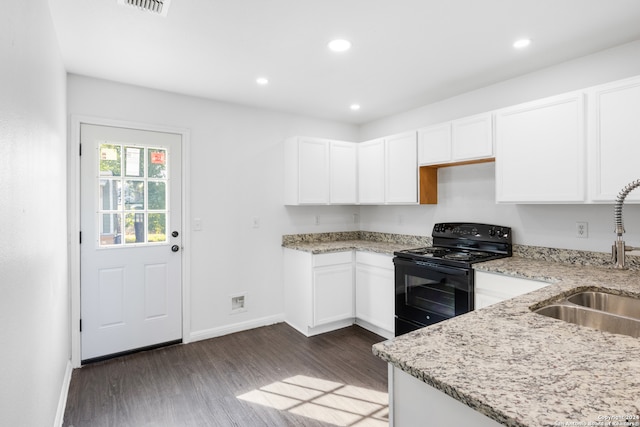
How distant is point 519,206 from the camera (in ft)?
9.53

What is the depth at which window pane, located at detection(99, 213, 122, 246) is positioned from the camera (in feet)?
9.70

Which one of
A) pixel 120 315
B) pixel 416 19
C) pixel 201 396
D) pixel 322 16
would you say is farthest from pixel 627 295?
pixel 120 315

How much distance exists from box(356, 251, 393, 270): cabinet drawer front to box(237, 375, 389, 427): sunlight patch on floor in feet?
4.04

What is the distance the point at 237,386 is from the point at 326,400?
0.69 m

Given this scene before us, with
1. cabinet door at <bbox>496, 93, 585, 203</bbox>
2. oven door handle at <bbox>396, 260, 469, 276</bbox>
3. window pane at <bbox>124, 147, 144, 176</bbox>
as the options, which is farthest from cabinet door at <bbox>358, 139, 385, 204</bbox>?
window pane at <bbox>124, 147, 144, 176</bbox>

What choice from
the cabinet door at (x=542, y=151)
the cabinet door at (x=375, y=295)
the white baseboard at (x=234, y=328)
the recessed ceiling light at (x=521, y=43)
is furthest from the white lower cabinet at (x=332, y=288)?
the recessed ceiling light at (x=521, y=43)

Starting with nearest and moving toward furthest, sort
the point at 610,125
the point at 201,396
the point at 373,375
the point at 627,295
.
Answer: the point at 627,295
the point at 610,125
the point at 201,396
the point at 373,375

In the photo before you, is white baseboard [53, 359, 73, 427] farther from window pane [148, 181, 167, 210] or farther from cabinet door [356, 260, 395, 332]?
cabinet door [356, 260, 395, 332]

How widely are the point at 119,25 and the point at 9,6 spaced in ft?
3.61

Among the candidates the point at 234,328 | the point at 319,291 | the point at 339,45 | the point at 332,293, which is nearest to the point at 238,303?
the point at 234,328

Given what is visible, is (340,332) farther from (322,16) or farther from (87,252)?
(322,16)

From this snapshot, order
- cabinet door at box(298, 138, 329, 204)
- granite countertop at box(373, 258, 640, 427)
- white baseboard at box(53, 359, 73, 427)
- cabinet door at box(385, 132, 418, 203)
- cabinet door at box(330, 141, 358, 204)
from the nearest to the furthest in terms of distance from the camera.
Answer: granite countertop at box(373, 258, 640, 427) → white baseboard at box(53, 359, 73, 427) → cabinet door at box(385, 132, 418, 203) → cabinet door at box(298, 138, 329, 204) → cabinet door at box(330, 141, 358, 204)

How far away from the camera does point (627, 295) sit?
175 centimetres

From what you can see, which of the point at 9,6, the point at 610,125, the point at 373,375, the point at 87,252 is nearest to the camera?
the point at 9,6
